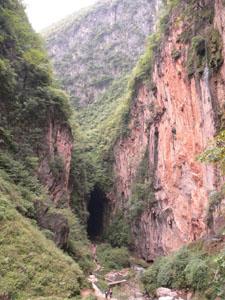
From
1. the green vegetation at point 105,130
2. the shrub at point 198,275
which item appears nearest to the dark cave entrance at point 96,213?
the green vegetation at point 105,130

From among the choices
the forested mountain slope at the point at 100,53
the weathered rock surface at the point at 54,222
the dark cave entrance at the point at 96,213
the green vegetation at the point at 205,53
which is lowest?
the weathered rock surface at the point at 54,222

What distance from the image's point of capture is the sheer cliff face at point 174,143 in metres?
24.3

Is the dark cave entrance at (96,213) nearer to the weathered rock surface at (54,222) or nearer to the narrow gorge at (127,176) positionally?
the narrow gorge at (127,176)

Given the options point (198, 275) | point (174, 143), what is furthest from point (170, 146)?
point (198, 275)

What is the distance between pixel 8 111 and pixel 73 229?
839 cm

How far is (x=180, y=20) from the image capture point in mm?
28750

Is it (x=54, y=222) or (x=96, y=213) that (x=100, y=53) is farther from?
(x=54, y=222)

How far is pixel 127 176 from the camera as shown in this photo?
39.5 meters

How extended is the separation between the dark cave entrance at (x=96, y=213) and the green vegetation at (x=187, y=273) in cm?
1908

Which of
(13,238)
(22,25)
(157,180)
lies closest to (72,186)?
(157,180)

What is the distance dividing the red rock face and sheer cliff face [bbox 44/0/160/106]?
1292 inches

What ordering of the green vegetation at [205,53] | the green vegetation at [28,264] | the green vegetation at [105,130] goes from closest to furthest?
1. the green vegetation at [28,264]
2. the green vegetation at [205,53]
3. the green vegetation at [105,130]

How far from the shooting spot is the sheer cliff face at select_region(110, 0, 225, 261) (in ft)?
79.7

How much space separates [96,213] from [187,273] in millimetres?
26569
